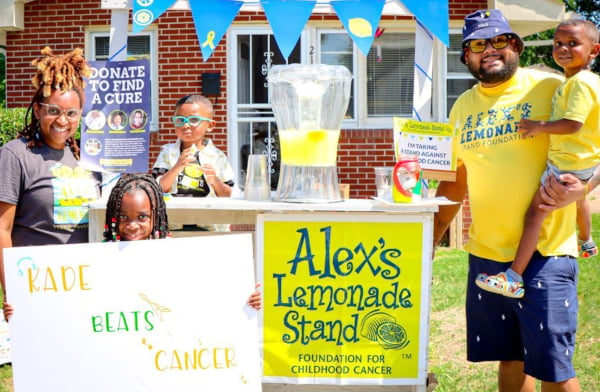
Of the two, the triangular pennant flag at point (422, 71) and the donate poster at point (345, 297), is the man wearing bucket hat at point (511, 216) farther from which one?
the triangular pennant flag at point (422, 71)

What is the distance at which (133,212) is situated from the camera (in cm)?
296

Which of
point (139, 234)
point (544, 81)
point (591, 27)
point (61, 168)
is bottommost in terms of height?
point (139, 234)

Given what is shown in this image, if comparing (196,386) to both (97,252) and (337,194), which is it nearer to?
(97,252)

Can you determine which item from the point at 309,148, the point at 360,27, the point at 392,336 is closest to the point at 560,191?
the point at 392,336

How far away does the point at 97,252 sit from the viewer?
2879 mm

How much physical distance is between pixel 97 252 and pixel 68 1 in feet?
22.4

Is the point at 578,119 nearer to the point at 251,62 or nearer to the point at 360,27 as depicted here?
the point at 360,27

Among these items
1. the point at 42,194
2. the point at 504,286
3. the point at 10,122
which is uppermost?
the point at 10,122

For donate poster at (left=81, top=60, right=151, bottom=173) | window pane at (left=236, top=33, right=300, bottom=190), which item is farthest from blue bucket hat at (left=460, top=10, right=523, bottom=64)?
window pane at (left=236, top=33, right=300, bottom=190)

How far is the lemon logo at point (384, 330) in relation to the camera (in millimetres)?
3494

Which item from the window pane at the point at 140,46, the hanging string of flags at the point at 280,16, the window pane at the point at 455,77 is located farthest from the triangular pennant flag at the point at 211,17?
the window pane at the point at 455,77

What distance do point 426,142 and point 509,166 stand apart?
0.45 metres

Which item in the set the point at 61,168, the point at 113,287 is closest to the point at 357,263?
the point at 113,287

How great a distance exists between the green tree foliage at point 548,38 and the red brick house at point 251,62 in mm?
10028
